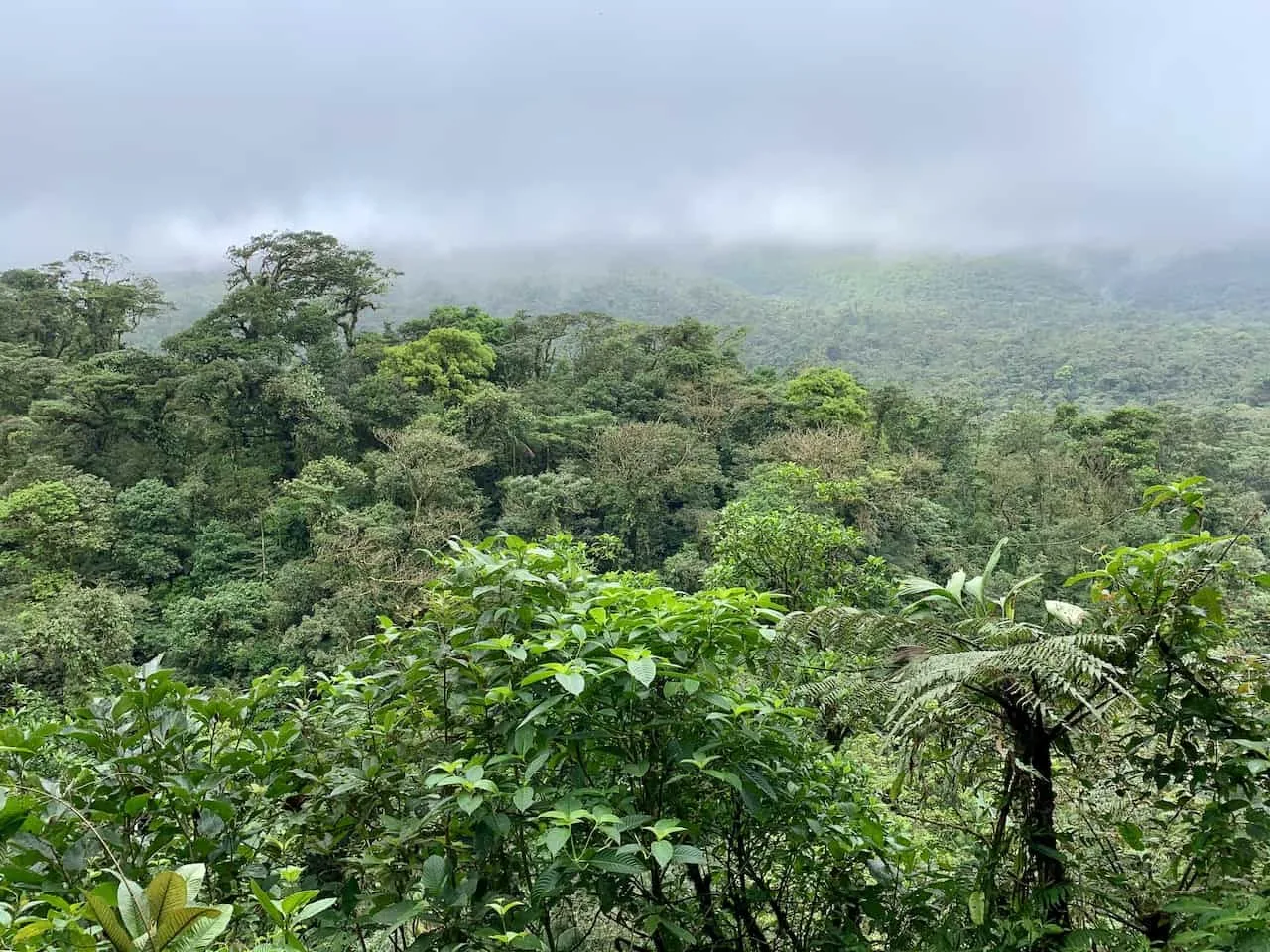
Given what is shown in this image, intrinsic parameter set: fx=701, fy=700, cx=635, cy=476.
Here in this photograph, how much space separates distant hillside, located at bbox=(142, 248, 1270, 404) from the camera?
46.7m

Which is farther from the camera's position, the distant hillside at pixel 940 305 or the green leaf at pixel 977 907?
the distant hillside at pixel 940 305

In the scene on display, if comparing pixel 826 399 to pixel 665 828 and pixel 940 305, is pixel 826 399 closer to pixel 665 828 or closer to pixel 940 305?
pixel 665 828

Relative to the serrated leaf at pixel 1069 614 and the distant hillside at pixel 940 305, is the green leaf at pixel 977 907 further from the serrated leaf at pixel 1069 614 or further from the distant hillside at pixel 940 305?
the distant hillside at pixel 940 305

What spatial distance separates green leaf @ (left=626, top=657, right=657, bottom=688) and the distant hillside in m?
28.9

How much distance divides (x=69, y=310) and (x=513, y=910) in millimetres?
27542

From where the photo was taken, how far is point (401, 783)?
128cm

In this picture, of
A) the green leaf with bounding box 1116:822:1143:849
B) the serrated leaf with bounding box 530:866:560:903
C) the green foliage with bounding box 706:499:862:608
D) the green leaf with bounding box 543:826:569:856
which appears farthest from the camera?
the green foliage with bounding box 706:499:862:608

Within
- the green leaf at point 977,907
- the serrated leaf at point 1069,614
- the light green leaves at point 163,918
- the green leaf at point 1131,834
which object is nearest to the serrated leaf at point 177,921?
the light green leaves at point 163,918

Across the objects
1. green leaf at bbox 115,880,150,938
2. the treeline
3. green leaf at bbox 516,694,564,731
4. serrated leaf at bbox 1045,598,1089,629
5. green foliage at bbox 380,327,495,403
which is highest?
green leaf at bbox 115,880,150,938

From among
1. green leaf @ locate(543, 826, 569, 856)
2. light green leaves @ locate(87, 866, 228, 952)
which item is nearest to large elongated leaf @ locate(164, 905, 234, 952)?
light green leaves @ locate(87, 866, 228, 952)

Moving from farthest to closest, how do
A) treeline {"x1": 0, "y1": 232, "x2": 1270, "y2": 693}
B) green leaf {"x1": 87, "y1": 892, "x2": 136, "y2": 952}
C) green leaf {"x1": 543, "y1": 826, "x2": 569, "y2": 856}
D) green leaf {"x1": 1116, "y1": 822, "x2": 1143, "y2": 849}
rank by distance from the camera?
1. treeline {"x1": 0, "y1": 232, "x2": 1270, "y2": 693}
2. green leaf {"x1": 1116, "y1": 822, "x2": 1143, "y2": 849}
3. green leaf {"x1": 543, "y1": 826, "x2": 569, "y2": 856}
4. green leaf {"x1": 87, "y1": 892, "x2": 136, "y2": 952}

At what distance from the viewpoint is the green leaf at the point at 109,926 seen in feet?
2.02

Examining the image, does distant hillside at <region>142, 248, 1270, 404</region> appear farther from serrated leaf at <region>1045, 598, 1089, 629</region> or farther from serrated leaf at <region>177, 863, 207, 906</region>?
serrated leaf at <region>177, 863, 207, 906</region>

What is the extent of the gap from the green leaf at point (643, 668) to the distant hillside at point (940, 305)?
28.9 metres
